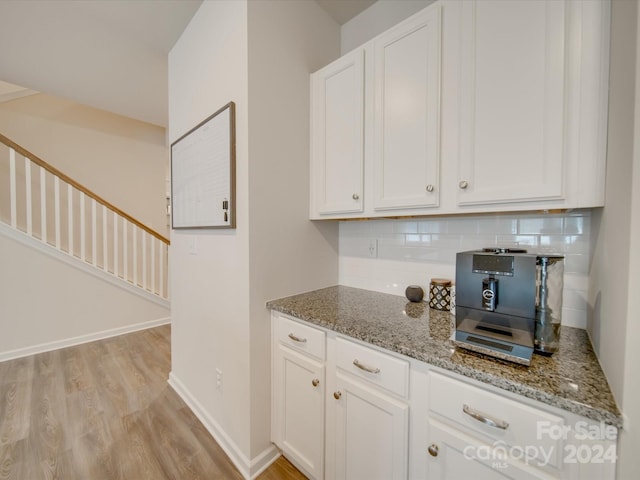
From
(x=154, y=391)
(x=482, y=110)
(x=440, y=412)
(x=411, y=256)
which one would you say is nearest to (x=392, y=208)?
(x=411, y=256)

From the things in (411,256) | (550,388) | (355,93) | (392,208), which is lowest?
(550,388)

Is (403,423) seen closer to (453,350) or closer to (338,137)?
(453,350)

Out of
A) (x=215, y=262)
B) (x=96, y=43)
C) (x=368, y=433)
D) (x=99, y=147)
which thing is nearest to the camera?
(x=368, y=433)

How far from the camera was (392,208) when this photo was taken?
1.33 meters

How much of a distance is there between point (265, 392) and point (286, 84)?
67.8 inches

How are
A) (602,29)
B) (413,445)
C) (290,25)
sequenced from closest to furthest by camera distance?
(602,29), (413,445), (290,25)

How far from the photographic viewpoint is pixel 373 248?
174cm

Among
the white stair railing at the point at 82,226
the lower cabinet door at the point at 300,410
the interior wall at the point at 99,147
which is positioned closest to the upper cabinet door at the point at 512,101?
the lower cabinet door at the point at 300,410

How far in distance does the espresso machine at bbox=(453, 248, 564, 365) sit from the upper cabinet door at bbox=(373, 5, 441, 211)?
39 centimetres

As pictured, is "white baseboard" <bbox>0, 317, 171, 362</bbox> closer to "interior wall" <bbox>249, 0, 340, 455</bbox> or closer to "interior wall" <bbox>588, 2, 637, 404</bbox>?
"interior wall" <bbox>249, 0, 340, 455</bbox>

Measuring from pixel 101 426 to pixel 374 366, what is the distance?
6.36ft

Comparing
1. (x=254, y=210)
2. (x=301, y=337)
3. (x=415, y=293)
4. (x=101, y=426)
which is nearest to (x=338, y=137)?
(x=254, y=210)

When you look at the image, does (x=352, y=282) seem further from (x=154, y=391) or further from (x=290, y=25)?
(x=154, y=391)

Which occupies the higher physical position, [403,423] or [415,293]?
[415,293]
